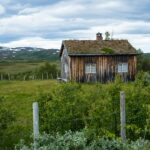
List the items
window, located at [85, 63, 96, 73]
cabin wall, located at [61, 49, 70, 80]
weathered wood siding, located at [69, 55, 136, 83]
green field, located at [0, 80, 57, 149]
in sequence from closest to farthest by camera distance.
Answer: green field, located at [0, 80, 57, 149] < weathered wood siding, located at [69, 55, 136, 83] < window, located at [85, 63, 96, 73] < cabin wall, located at [61, 49, 70, 80]

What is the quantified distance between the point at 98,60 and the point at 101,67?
75cm

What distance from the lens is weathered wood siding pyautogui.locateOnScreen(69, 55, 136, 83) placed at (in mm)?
41500

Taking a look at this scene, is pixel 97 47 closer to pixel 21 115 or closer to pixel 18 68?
pixel 21 115

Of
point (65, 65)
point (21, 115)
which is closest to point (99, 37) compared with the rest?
point (65, 65)

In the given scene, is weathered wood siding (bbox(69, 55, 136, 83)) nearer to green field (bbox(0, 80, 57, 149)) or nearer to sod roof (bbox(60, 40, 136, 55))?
sod roof (bbox(60, 40, 136, 55))

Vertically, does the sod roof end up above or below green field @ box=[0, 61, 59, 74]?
above

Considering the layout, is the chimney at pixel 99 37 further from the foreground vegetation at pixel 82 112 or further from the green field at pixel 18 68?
the green field at pixel 18 68

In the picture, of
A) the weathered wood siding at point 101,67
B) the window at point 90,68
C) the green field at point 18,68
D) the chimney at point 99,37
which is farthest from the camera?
the green field at point 18,68

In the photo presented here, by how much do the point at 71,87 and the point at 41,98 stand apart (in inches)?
33.5

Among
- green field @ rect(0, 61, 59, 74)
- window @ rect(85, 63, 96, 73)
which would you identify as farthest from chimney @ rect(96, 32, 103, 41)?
green field @ rect(0, 61, 59, 74)

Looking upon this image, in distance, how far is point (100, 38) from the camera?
4606cm

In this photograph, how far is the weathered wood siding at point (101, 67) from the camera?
4150cm

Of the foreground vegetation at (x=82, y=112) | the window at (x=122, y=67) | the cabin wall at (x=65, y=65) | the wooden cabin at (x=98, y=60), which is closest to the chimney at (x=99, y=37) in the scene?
the wooden cabin at (x=98, y=60)

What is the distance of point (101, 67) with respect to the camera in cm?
4206
